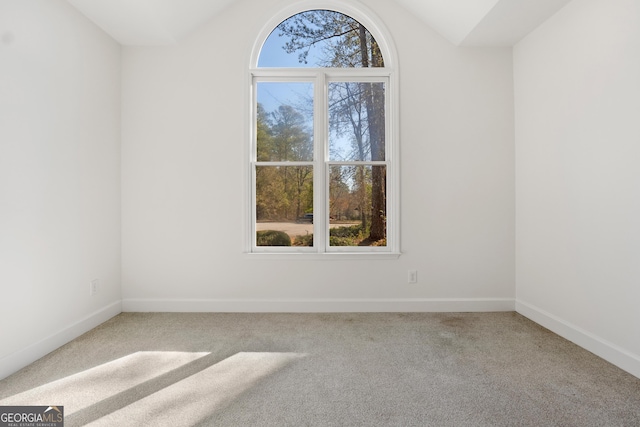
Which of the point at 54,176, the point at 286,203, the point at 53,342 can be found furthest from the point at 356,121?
the point at 53,342

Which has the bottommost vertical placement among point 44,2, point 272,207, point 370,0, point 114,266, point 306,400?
point 306,400

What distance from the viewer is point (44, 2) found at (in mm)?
2334

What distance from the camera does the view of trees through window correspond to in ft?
10.9

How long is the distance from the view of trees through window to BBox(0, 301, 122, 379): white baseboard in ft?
4.84

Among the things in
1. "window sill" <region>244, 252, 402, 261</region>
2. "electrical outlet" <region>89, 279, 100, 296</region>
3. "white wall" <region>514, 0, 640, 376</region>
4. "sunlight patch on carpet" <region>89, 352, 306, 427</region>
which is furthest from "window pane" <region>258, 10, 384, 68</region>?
"sunlight patch on carpet" <region>89, 352, 306, 427</region>

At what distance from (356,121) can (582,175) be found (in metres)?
1.91

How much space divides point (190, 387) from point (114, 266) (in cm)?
179

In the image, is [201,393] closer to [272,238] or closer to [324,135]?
[272,238]

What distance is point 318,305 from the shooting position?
A: 3201 millimetres

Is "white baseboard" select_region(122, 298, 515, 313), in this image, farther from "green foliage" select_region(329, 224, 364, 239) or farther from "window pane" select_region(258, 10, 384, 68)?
"window pane" select_region(258, 10, 384, 68)

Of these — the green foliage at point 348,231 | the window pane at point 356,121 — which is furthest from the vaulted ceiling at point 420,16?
the green foliage at point 348,231

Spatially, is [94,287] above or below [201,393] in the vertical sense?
above

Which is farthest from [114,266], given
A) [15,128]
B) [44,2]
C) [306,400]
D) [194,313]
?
[306,400]

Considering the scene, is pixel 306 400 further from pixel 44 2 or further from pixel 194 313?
pixel 44 2
